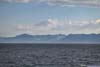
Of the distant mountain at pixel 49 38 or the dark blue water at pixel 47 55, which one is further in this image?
the dark blue water at pixel 47 55

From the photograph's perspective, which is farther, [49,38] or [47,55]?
[47,55]

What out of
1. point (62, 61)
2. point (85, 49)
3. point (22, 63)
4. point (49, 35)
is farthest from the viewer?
point (85, 49)

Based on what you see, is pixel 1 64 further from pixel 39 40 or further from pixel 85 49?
pixel 85 49

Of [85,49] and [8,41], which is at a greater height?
[8,41]

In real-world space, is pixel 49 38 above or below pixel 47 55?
above

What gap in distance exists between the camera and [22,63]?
12.4 feet

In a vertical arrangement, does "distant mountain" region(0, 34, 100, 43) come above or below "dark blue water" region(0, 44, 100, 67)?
above

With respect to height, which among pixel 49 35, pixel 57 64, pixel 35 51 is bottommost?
pixel 57 64

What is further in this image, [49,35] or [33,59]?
[33,59]

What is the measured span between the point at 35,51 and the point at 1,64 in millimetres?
644

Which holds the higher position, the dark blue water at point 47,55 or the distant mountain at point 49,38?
the distant mountain at point 49,38

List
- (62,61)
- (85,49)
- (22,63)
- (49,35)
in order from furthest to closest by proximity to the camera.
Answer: (85,49) < (62,61) < (22,63) < (49,35)

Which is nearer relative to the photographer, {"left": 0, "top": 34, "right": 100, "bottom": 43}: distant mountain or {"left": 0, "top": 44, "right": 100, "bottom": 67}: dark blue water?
{"left": 0, "top": 34, "right": 100, "bottom": 43}: distant mountain

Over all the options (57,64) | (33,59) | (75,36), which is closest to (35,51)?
(33,59)
